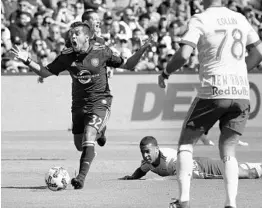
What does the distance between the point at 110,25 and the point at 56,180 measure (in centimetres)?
1581

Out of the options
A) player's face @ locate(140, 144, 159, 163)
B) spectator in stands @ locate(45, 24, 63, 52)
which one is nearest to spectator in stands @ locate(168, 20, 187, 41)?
spectator in stands @ locate(45, 24, 63, 52)

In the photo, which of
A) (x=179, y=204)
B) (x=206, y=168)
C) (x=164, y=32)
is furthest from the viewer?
(x=164, y=32)

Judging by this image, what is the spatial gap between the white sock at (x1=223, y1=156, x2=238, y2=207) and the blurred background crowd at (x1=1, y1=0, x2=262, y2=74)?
15.9m

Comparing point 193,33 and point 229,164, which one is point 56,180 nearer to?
point 229,164

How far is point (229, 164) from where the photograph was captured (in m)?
8.84

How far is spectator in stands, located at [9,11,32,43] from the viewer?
26.2 m

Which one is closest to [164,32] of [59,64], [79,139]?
[79,139]

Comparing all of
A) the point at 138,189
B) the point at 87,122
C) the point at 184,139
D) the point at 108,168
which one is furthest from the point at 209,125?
the point at 108,168

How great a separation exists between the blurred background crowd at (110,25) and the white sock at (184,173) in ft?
52.1

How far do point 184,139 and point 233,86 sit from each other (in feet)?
2.23

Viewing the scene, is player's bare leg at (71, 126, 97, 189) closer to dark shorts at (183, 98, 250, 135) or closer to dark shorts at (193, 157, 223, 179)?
dark shorts at (193, 157, 223, 179)

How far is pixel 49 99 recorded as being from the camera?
24.9m

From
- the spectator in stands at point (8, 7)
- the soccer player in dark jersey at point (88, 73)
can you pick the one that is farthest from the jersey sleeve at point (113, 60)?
the spectator in stands at point (8, 7)

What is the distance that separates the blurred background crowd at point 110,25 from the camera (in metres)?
25.8
